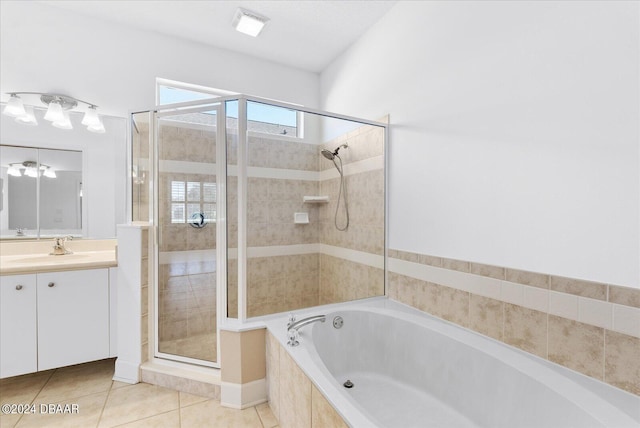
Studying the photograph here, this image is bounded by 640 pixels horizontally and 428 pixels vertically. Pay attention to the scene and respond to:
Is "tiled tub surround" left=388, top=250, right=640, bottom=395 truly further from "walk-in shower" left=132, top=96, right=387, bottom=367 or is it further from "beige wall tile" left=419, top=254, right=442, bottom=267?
"walk-in shower" left=132, top=96, right=387, bottom=367

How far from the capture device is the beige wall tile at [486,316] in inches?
57.0

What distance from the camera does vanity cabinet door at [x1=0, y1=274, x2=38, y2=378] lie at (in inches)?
68.1

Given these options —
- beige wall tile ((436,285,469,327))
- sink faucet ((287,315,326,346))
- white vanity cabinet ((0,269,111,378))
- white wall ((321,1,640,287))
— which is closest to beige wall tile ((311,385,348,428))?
sink faucet ((287,315,326,346))

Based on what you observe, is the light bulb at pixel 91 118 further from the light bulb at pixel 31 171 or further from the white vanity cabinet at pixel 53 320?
the white vanity cabinet at pixel 53 320

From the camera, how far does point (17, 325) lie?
5.77 ft

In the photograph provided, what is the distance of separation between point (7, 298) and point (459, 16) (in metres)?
3.21

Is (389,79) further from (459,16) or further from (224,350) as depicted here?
(224,350)

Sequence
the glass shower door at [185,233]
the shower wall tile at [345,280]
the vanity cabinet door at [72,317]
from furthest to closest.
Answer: the shower wall tile at [345,280], the glass shower door at [185,233], the vanity cabinet door at [72,317]

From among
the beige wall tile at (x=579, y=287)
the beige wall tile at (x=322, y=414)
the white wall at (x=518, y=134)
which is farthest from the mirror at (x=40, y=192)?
the beige wall tile at (x=579, y=287)

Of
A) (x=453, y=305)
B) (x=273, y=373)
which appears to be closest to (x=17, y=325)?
(x=273, y=373)

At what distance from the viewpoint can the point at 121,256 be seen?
1.96 metres

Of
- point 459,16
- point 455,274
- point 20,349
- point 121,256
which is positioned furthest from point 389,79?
point 20,349

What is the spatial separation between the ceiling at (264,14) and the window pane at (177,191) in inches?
54.2

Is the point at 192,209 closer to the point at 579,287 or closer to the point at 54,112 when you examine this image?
the point at 54,112
